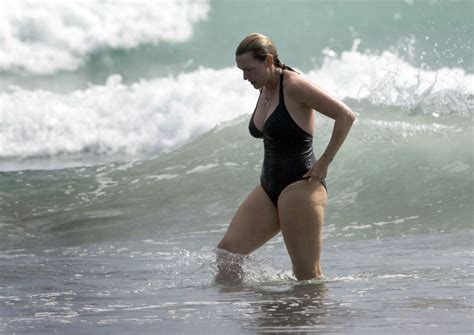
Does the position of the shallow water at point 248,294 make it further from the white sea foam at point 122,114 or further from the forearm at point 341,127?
the white sea foam at point 122,114

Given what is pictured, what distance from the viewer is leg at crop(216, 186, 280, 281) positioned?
6.36 meters

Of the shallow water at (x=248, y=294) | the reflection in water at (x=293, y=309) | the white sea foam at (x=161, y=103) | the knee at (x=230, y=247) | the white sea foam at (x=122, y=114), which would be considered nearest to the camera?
the reflection in water at (x=293, y=309)

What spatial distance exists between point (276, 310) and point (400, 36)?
17.3 meters

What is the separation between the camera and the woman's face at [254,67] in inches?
238

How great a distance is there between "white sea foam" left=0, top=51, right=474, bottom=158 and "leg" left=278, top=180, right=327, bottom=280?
9604mm

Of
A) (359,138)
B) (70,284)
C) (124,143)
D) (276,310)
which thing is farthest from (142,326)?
(124,143)

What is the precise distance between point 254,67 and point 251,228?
933 millimetres

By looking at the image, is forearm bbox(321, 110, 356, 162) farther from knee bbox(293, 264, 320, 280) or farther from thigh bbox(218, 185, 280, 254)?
knee bbox(293, 264, 320, 280)

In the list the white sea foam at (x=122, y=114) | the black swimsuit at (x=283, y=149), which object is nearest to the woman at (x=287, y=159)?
the black swimsuit at (x=283, y=149)

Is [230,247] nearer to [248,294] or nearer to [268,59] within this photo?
[248,294]

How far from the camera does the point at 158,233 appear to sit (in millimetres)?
11195

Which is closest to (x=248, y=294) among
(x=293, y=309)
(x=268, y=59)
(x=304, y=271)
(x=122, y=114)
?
(x=304, y=271)

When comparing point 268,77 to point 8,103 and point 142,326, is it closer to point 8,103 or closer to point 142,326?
point 142,326

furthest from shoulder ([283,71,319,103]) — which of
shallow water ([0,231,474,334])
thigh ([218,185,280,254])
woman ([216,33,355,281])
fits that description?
shallow water ([0,231,474,334])
